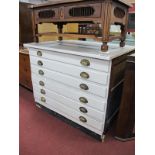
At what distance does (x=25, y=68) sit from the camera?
2.45 metres

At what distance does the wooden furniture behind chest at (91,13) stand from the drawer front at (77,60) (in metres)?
0.13

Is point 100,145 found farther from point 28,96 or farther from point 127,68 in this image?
point 28,96

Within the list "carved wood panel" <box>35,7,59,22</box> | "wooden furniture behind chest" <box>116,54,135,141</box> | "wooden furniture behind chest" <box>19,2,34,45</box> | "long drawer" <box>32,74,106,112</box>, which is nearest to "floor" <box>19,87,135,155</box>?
"wooden furniture behind chest" <box>116,54,135,141</box>

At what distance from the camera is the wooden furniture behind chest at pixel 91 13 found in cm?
117

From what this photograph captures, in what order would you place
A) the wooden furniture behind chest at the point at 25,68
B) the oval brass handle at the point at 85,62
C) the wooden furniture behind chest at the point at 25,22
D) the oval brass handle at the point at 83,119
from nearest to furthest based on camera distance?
the oval brass handle at the point at 85,62 < the oval brass handle at the point at 83,119 < the wooden furniture behind chest at the point at 25,68 < the wooden furniture behind chest at the point at 25,22

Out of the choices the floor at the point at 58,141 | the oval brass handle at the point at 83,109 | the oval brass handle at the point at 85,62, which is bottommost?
the floor at the point at 58,141

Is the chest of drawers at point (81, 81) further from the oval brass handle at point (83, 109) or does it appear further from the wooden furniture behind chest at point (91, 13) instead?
the wooden furniture behind chest at point (91, 13)

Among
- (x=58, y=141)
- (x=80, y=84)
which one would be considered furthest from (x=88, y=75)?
(x=58, y=141)

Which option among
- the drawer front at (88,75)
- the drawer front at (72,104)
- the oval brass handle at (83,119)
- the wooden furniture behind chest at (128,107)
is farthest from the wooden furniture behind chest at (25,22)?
the wooden furniture behind chest at (128,107)

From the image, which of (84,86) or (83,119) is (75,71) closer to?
(84,86)

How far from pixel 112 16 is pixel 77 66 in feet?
1.63

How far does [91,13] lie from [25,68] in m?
1.57

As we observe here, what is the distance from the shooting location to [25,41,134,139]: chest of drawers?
4.16 ft
